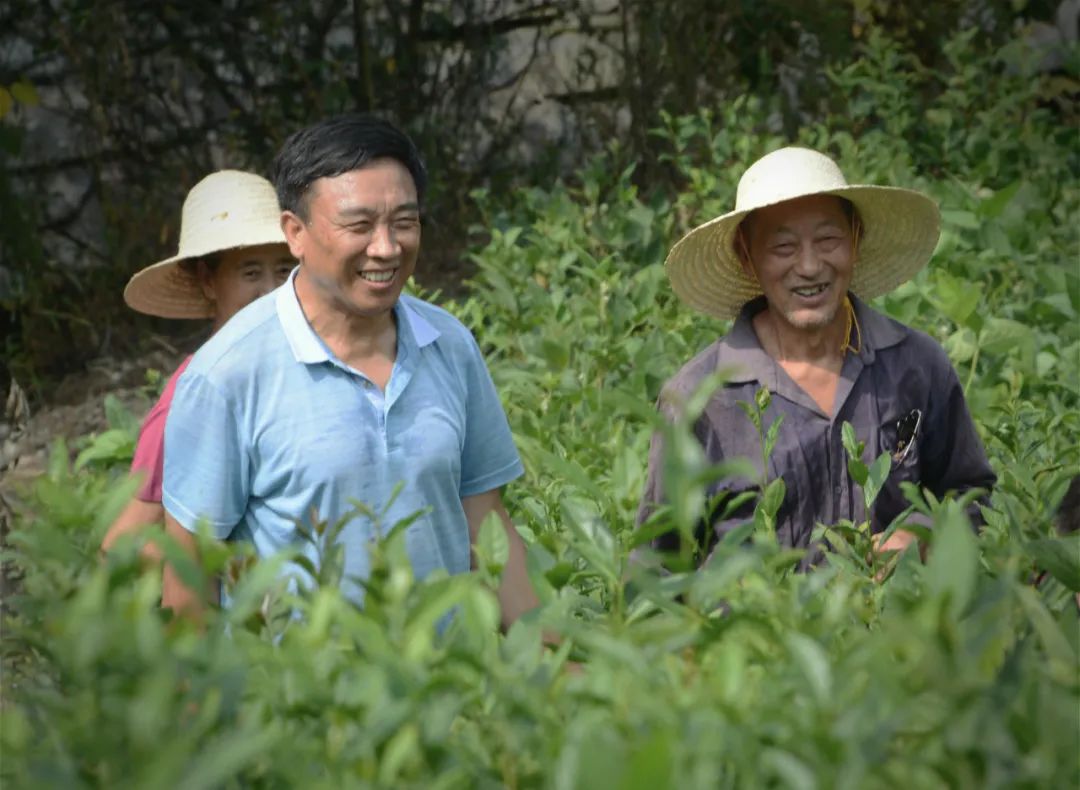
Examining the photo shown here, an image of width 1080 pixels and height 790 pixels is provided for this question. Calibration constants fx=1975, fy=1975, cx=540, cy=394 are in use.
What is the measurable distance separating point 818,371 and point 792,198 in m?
0.33

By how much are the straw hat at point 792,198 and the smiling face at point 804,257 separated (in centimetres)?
5

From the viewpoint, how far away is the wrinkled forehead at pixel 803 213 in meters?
3.77

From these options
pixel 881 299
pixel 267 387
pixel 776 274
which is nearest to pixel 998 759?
pixel 267 387

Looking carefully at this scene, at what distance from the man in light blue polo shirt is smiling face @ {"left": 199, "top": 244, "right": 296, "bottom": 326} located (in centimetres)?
90

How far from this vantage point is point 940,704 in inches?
61.4

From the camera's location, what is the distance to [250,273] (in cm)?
422

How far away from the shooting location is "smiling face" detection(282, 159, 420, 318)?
3.17 metres

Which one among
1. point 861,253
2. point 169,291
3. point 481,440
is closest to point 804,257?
point 861,253

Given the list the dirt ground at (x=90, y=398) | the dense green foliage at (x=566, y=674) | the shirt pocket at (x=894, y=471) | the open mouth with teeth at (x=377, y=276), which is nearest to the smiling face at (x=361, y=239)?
the open mouth with teeth at (x=377, y=276)

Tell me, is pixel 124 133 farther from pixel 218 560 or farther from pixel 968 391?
pixel 218 560

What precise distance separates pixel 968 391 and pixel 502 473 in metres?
1.67

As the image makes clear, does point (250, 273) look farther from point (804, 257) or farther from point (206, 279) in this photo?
point (804, 257)

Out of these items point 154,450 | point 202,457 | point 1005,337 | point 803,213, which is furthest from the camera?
point 1005,337

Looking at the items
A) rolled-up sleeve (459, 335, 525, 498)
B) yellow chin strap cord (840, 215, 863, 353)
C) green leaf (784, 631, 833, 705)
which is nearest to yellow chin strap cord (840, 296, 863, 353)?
yellow chin strap cord (840, 215, 863, 353)
